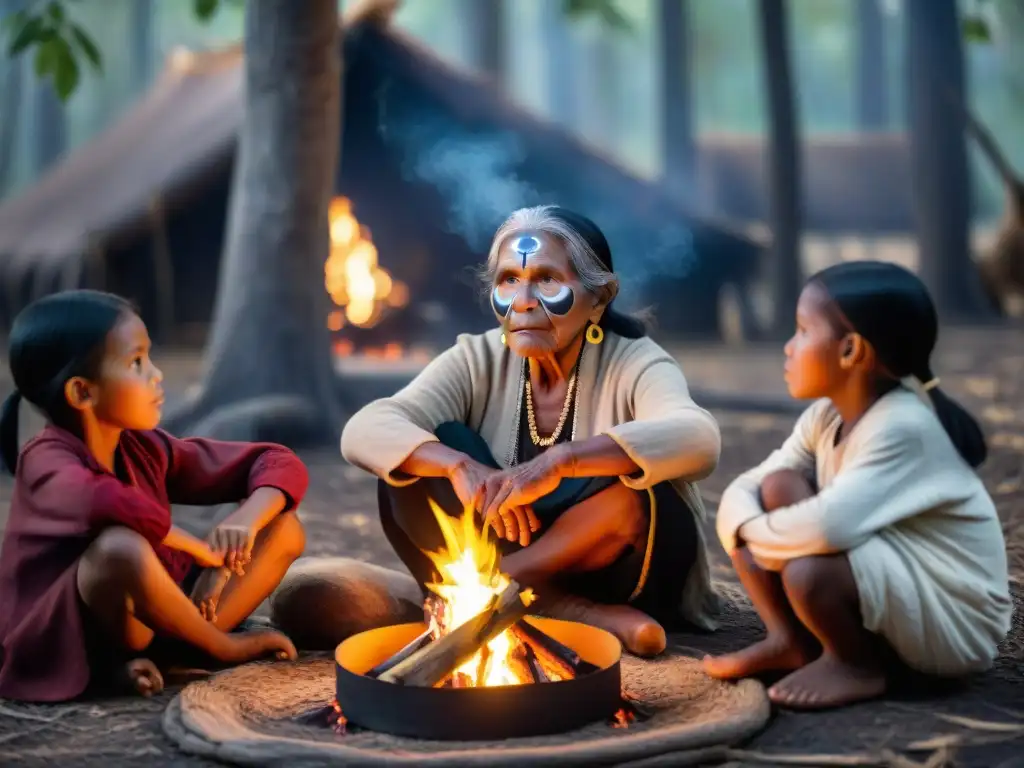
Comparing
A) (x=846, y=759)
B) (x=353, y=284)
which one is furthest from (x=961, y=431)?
(x=353, y=284)

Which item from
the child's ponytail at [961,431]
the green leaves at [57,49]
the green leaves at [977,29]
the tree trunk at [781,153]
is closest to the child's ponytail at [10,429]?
the child's ponytail at [961,431]

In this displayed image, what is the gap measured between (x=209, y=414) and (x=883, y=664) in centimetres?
485

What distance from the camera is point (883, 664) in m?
3.16

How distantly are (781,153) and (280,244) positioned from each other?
706 centimetres

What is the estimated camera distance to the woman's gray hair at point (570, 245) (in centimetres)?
362

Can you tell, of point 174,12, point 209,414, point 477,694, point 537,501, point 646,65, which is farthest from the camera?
point 646,65

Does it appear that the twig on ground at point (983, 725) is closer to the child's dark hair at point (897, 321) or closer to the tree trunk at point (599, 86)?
the child's dark hair at point (897, 321)

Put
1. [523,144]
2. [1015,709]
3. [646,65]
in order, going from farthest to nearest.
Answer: [646,65], [523,144], [1015,709]

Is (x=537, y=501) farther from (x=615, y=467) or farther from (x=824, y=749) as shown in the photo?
(x=824, y=749)

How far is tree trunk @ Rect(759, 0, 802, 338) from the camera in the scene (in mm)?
12711

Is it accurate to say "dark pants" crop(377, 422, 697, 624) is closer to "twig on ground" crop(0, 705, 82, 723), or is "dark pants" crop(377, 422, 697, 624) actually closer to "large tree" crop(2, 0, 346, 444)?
"twig on ground" crop(0, 705, 82, 723)

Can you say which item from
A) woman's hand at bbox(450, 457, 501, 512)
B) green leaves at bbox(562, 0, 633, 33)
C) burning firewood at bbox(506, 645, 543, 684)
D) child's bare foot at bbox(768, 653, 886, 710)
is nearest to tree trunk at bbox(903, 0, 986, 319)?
green leaves at bbox(562, 0, 633, 33)

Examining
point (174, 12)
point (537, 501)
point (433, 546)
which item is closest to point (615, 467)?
point (537, 501)

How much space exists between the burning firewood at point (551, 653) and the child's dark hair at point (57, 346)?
3.96 ft
